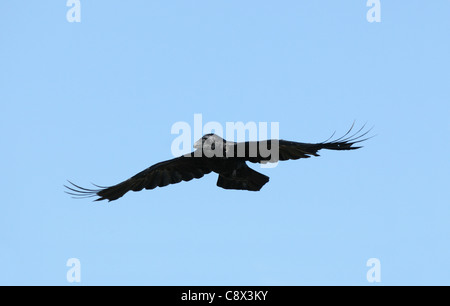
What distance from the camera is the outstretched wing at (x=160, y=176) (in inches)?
631

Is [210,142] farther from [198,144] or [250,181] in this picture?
[250,181]

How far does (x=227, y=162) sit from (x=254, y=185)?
2.21 ft

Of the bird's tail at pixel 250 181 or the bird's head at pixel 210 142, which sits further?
the bird's tail at pixel 250 181

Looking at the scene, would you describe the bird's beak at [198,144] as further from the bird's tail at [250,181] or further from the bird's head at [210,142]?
the bird's tail at [250,181]

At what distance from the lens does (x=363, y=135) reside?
1505cm

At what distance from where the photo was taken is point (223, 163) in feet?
50.7

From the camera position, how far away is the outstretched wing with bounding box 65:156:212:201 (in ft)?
52.5

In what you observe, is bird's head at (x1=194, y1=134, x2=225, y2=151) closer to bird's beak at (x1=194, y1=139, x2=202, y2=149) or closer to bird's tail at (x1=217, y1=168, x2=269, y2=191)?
bird's beak at (x1=194, y1=139, x2=202, y2=149)

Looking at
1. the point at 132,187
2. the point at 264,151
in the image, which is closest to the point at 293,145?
the point at 264,151

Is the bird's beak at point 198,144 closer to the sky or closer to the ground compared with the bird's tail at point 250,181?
closer to the sky

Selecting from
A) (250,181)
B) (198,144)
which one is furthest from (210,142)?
(250,181)

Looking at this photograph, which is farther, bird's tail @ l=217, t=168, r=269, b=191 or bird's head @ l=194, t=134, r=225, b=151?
bird's tail @ l=217, t=168, r=269, b=191
